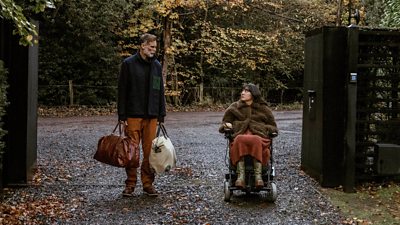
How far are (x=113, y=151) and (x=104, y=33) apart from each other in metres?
17.1

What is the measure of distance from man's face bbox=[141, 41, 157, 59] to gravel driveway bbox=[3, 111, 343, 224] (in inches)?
69.7

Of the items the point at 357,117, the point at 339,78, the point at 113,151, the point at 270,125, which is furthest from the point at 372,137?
the point at 113,151

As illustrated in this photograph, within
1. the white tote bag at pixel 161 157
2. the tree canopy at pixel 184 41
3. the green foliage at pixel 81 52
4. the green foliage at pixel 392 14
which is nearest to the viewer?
the white tote bag at pixel 161 157

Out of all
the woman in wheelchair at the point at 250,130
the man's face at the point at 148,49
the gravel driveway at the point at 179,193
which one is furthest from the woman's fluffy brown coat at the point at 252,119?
the man's face at the point at 148,49

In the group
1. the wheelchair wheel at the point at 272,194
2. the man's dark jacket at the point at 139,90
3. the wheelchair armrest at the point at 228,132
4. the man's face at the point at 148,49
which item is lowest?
the wheelchair wheel at the point at 272,194

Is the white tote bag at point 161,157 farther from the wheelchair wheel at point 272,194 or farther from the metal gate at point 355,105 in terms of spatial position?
the metal gate at point 355,105

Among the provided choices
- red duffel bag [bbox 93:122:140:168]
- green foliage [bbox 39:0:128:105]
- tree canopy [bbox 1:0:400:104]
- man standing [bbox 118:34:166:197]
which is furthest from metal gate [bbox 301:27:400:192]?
green foliage [bbox 39:0:128:105]

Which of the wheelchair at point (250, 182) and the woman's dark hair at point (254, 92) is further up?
the woman's dark hair at point (254, 92)

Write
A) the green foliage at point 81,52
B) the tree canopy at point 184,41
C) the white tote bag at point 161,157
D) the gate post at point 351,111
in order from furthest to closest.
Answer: the tree canopy at point 184,41
the green foliage at point 81,52
the gate post at point 351,111
the white tote bag at point 161,157

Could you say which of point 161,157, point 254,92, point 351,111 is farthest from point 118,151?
point 351,111

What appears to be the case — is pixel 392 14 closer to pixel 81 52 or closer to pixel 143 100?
pixel 143 100

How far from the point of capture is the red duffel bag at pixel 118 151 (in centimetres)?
681

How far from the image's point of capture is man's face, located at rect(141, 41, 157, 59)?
7023 millimetres

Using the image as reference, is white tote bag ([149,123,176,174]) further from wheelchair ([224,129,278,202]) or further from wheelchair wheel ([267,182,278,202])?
wheelchair wheel ([267,182,278,202])
